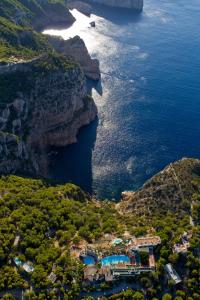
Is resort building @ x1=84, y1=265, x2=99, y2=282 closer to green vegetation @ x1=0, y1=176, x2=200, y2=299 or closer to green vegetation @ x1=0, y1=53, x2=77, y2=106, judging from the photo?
green vegetation @ x1=0, y1=176, x2=200, y2=299

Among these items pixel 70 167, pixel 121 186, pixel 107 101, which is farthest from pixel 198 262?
pixel 107 101

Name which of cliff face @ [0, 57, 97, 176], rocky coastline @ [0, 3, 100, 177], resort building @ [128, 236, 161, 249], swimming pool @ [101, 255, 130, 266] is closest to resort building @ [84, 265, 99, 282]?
swimming pool @ [101, 255, 130, 266]

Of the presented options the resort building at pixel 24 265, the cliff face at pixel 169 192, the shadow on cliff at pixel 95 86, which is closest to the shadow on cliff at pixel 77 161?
the cliff face at pixel 169 192

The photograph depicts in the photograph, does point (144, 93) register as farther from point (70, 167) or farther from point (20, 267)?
point (20, 267)

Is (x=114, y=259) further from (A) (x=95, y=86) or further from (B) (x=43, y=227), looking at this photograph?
(A) (x=95, y=86)

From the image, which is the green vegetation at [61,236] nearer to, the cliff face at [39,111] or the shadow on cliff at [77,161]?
the cliff face at [39,111]
